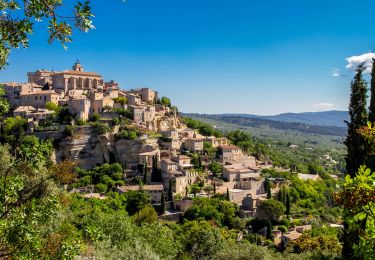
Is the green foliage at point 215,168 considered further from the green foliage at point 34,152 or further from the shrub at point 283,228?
the green foliage at point 34,152

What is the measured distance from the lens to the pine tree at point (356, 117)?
64.6ft

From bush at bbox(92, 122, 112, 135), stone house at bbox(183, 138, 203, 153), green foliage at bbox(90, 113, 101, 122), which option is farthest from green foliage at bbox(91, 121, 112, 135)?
stone house at bbox(183, 138, 203, 153)

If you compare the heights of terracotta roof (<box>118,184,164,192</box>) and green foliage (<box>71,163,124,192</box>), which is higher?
green foliage (<box>71,163,124,192</box>)

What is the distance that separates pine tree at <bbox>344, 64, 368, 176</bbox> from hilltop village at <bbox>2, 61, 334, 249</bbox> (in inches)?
932

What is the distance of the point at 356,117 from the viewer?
66.9ft

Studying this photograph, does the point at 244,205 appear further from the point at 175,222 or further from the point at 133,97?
the point at 133,97

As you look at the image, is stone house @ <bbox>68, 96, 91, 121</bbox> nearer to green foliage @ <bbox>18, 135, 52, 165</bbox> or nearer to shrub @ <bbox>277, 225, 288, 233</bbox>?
shrub @ <bbox>277, 225, 288, 233</bbox>

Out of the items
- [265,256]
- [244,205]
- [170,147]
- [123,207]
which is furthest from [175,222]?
[265,256]

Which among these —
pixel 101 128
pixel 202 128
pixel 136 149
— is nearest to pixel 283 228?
pixel 136 149

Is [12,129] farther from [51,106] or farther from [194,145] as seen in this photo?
[194,145]

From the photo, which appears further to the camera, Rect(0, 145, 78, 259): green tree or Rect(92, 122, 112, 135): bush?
Rect(92, 122, 112, 135): bush

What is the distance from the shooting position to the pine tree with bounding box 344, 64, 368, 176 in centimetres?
1969

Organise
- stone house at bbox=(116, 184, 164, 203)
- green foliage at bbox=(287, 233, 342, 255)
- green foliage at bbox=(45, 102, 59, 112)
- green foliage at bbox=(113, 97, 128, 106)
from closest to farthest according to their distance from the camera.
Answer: green foliage at bbox=(287, 233, 342, 255), stone house at bbox=(116, 184, 164, 203), green foliage at bbox=(45, 102, 59, 112), green foliage at bbox=(113, 97, 128, 106)

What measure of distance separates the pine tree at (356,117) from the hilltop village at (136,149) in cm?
2368
